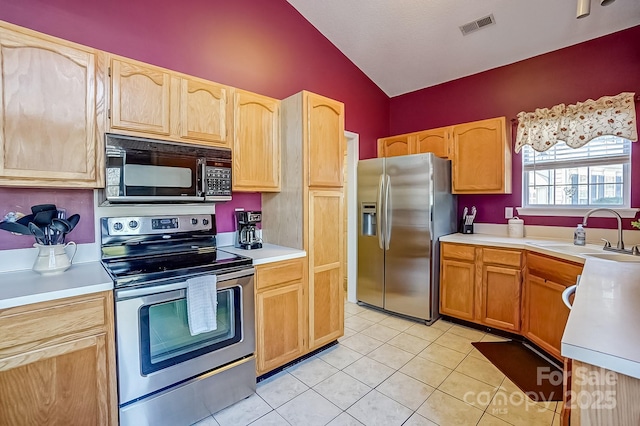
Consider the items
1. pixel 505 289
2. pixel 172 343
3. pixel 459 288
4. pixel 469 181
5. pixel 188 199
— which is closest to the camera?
pixel 172 343

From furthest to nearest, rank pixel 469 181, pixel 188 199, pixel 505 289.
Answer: pixel 469 181 → pixel 505 289 → pixel 188 199

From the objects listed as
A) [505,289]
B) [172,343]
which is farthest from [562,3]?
[172,343]

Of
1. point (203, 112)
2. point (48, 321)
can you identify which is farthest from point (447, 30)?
point (48, 321)

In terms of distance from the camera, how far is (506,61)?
10.9 ft

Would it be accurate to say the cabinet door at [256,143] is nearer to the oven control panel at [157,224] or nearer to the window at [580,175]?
the oven control panel at [157,224]

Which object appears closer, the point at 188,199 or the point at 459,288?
the point at 188,199

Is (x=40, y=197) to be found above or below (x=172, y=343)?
above

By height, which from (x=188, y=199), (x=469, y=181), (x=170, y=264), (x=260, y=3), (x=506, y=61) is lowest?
(x=170, y=264)

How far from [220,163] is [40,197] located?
1078 mm

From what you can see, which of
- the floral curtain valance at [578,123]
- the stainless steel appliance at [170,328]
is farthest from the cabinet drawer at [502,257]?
the stainless steel appliance at [170,328]

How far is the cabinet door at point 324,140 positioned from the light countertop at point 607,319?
1778mm

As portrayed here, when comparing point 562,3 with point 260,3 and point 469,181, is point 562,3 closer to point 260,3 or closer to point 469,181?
point 469,181

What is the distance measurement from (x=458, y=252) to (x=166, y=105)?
290cm

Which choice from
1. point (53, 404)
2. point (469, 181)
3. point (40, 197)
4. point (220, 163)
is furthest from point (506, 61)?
point (53, 404)
